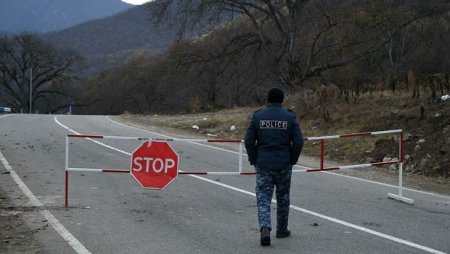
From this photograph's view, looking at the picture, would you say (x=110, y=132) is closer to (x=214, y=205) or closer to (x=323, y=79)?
(x=214, y=205)

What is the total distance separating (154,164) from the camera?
9.59 meters

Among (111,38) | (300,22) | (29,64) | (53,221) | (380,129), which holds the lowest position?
(53,221)

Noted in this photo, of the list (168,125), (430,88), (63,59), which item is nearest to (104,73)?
(63,59)

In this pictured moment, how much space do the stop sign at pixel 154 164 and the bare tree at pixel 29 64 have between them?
78.4 metres

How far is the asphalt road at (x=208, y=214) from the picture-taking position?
686cm

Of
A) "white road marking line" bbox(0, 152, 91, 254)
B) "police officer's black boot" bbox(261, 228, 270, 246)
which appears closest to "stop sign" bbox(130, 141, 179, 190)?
"white road marking line" bbox(0, 152, 91, 254)

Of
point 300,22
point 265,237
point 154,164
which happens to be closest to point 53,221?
point 154,164

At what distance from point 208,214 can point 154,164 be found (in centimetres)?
152

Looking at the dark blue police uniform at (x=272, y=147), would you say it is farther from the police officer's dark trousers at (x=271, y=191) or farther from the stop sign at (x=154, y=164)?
the stop sign at (x=154, y=164)

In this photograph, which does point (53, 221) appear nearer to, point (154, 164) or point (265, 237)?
point (154, 164)

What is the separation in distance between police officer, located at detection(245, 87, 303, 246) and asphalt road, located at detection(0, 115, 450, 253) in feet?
2.19

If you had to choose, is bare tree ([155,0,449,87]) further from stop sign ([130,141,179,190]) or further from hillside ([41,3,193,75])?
hillside ([41,3,193,75])

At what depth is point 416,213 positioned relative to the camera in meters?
9.01

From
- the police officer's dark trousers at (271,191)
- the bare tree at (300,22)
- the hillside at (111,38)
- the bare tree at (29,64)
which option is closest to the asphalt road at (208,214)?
the police officer's dark trousers at (271,191)
